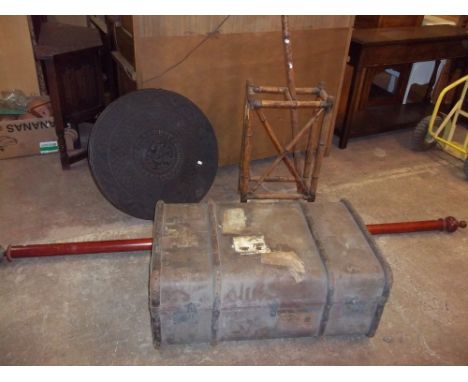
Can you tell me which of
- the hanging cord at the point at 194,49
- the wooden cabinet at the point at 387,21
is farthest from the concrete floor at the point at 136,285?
the wooden cabinet at the point at 387,21

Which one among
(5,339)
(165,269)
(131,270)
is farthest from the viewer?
(131,270)

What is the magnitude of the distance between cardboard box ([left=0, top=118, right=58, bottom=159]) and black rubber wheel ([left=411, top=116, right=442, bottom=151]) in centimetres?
275

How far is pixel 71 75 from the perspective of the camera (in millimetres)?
2711

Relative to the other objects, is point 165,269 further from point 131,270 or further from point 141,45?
point 141,45

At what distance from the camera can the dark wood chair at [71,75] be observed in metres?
2.55

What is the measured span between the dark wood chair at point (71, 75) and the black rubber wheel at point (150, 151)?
1.92 ft

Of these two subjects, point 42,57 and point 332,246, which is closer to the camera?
point 332,246

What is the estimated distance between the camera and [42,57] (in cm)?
245

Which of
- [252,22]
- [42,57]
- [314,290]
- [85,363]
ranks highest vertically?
[252,22]

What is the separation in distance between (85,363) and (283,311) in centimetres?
82

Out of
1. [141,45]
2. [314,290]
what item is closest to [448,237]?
[314,290]

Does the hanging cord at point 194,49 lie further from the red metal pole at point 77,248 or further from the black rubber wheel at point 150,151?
the red metal pole at point 77,248

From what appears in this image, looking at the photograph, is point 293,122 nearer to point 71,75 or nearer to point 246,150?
point 246,150

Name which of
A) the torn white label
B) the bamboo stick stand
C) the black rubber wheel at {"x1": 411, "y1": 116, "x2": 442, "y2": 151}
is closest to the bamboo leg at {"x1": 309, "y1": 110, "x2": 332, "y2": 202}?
the bamboo stick stand
